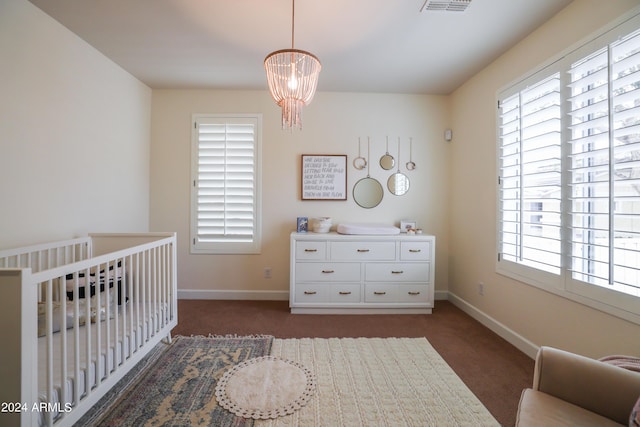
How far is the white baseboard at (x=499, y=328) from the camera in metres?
2.10

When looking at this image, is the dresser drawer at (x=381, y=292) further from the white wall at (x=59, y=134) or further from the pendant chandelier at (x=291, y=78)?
the white wall at (x=59, y=134)

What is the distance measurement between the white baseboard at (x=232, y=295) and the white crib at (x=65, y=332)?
1.03m

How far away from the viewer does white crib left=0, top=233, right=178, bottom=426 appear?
3.24 feet

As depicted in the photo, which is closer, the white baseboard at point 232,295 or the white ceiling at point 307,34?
the white ceiling at point 307,34

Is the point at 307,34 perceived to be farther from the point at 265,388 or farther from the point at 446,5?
the point at 265,388

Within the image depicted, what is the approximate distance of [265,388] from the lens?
1663 mm

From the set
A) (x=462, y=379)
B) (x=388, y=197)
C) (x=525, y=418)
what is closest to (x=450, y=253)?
(x=388, y=197)

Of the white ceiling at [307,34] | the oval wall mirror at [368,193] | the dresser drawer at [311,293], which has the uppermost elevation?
the white ceiling at [307,34]

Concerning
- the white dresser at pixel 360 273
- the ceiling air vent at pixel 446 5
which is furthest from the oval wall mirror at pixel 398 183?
the ceiling air vent at pixel 446 5

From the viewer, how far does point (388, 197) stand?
3320mm

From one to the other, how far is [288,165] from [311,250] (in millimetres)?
1096

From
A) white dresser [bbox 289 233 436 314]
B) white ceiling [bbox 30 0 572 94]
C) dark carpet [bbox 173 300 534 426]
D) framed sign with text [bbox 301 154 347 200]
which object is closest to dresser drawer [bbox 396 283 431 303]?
white dresser [bbox 289 233 436 314]

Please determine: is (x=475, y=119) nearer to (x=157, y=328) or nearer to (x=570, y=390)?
(x=570, y=390)

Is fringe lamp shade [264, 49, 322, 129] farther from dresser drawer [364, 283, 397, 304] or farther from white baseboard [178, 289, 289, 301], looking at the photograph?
white baseboard [178, 289, 289, 301]
